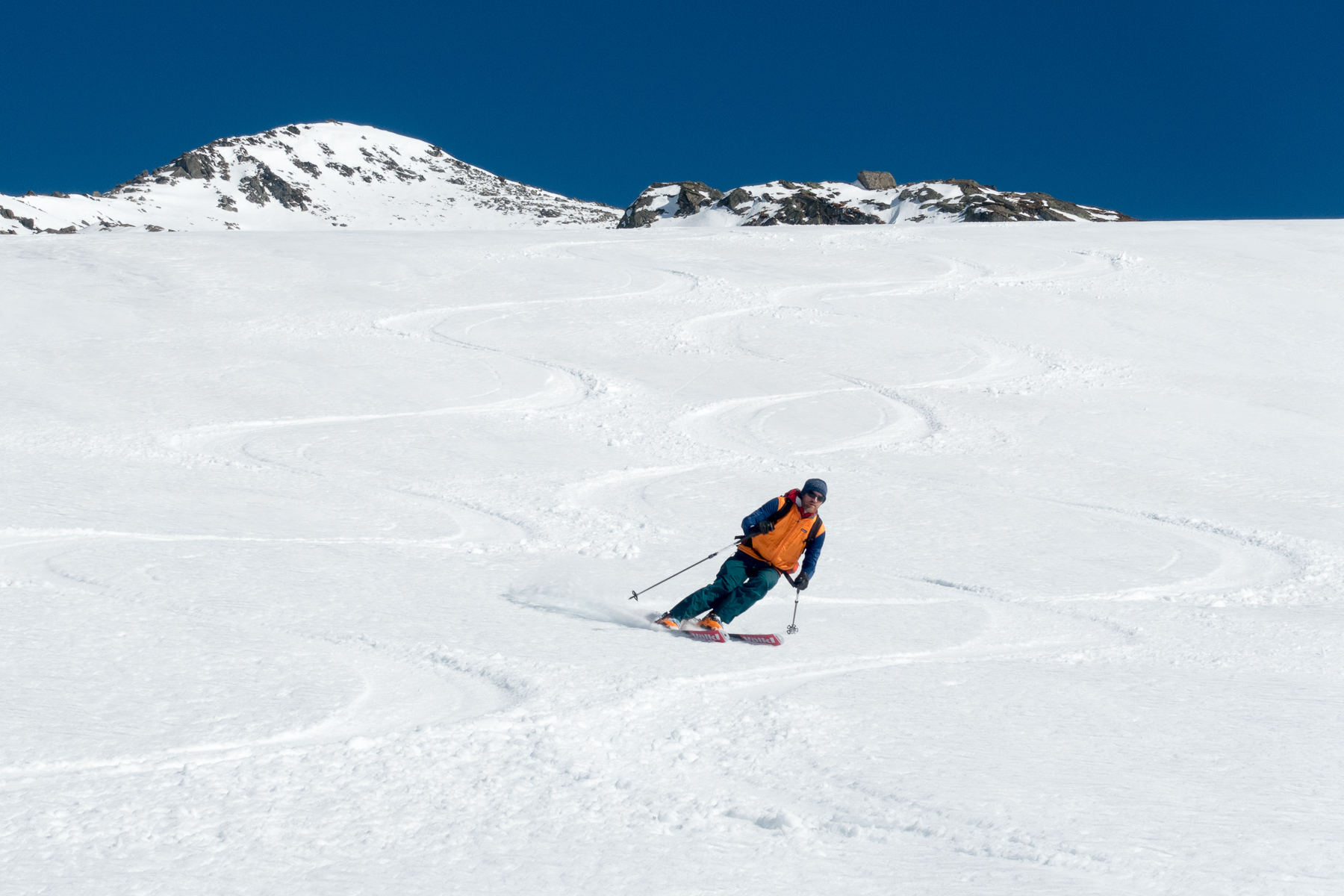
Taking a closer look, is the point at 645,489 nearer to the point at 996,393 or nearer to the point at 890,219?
the point at 996,393

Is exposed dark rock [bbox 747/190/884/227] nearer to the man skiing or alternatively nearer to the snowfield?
the snowfield

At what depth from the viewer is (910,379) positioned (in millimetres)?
16312

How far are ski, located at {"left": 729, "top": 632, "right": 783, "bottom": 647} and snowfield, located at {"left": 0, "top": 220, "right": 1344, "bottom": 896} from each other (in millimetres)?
139

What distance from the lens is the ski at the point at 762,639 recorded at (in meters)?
7.06

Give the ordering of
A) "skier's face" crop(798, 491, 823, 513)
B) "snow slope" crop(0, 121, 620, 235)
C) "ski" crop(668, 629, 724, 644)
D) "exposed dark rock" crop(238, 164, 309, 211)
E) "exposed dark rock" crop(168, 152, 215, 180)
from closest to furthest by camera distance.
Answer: "ski" crop(668, 629, 724, 644), "skier's face" crop(798, 491, 823, 513), "snow slope" crop(0, 121, 620, 235), "exposed dark rock" crop(168, 152, 215, 180), "exposed dark rock" crop(238, 164, 309, 211)

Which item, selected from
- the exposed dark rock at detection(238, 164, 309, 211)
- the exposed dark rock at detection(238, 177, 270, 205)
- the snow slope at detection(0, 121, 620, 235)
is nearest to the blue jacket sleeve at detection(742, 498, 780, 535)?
the snow slope at detection(0, 121, 620, 235)

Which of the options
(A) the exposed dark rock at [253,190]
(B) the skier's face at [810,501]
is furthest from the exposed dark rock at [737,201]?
(B) the skier's face at [810,501]

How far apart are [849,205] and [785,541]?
11445cm

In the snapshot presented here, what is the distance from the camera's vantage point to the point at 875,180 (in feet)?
433

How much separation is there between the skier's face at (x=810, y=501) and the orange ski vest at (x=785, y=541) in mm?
96

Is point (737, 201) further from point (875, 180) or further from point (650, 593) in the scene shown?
point (650, 593)

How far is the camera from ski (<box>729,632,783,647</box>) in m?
7.06

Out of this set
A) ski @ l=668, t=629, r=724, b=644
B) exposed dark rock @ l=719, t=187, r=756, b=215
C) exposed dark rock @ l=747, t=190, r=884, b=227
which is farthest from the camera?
exposed dark rock @ l=719, t=187, r=756, b=215

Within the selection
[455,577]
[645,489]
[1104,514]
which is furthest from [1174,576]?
[455,577]
